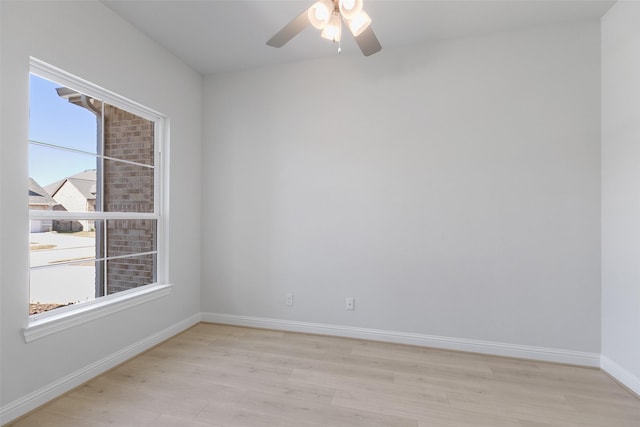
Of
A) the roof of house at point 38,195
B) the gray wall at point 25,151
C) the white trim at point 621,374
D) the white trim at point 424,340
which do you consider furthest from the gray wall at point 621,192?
the roof of house at point 38,195

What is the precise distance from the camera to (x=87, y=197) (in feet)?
7.32

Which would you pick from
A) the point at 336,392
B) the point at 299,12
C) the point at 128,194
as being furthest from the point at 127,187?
the point at 336,392

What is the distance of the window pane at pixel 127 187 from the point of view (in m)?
2.42

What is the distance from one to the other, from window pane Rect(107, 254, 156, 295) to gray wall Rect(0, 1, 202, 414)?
20cm

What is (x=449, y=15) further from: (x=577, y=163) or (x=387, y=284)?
(x=387, y=284)

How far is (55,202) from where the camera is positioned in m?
2.01

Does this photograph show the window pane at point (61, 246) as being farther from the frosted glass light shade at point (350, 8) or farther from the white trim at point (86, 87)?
the frosted glass light shade at point (350, 8)

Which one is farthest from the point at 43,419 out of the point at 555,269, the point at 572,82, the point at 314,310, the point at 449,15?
the point at 572,82

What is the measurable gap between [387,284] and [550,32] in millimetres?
2579

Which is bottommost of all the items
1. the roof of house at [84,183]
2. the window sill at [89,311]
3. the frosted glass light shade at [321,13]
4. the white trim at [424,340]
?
the white trim at [424,340]

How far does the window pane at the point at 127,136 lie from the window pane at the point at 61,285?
0.94m

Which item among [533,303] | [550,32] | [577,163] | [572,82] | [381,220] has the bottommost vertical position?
[533,303]

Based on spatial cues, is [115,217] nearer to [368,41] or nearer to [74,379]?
[74,379]

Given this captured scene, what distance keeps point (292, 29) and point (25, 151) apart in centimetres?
179
